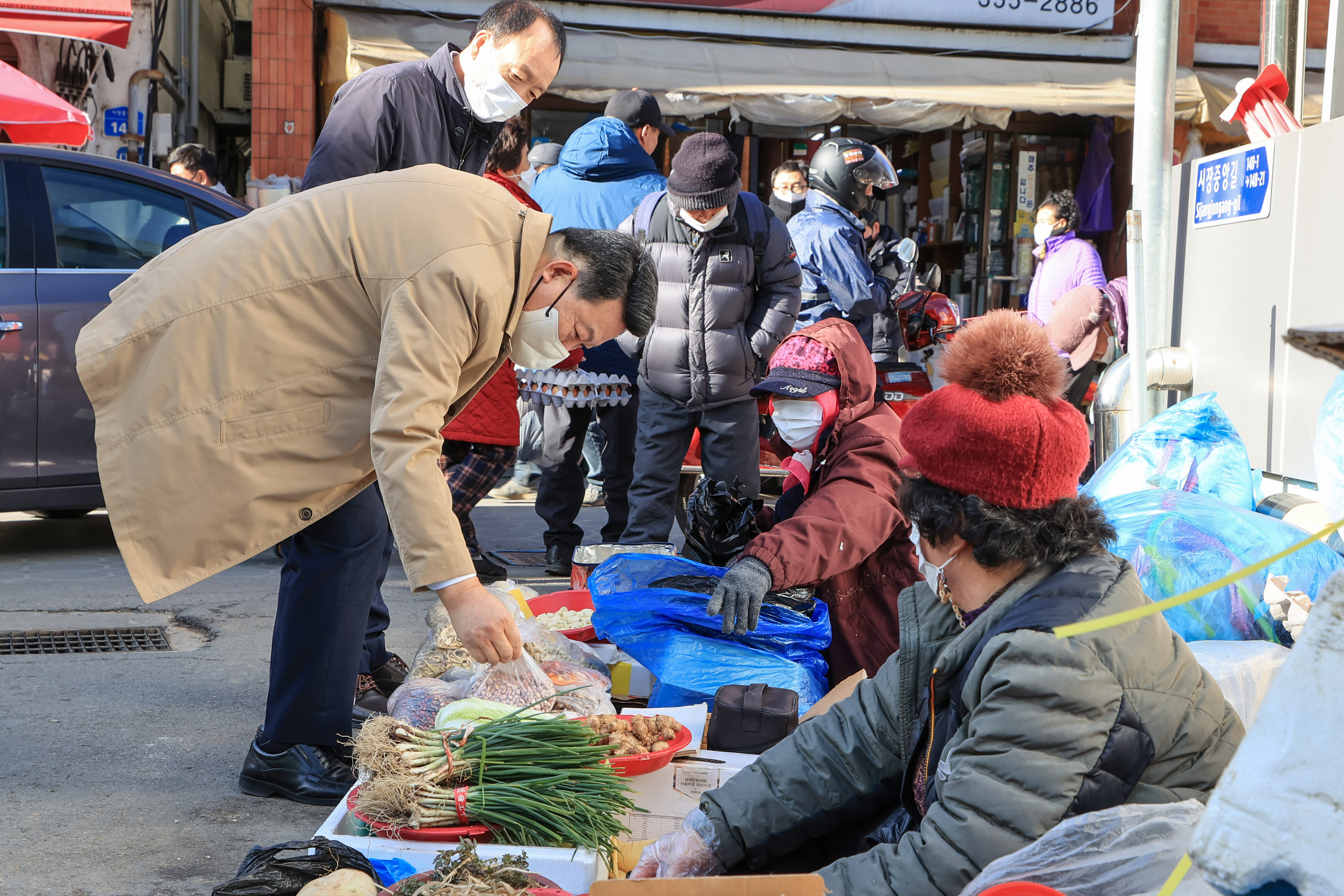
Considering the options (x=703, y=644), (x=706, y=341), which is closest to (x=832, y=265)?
(x=706, y=341)

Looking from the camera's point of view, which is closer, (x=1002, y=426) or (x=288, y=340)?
(x=1002, y=426)

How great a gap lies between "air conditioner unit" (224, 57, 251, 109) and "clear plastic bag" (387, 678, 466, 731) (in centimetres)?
1337

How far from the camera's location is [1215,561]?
9.45 ft

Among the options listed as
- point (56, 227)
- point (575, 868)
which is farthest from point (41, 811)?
point (56, 227)

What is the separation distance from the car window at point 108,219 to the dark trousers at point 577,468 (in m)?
1.88

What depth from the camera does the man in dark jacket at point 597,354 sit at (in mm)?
5382

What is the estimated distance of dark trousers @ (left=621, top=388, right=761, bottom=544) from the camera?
16.1 feet

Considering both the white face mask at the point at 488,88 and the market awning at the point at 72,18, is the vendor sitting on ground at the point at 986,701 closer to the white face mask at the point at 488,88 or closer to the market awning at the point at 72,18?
the white face mask at the point at 488,88

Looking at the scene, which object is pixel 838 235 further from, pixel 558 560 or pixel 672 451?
pixel 558 560

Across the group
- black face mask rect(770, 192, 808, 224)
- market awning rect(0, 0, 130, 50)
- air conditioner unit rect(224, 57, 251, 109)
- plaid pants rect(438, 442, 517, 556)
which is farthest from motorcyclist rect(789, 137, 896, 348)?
air conditioner unit rect(224, 57, 251, 109)

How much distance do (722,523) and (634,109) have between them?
314cm

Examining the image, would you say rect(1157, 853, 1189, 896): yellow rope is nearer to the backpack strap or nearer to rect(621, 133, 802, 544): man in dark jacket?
rect(621, 133, 802, 544): man in dark jacket

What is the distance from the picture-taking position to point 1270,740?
82cm

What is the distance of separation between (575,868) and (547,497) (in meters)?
3.49
